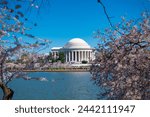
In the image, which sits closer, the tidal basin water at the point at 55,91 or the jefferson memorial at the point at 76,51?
the tidal basin water at the point at 55,91

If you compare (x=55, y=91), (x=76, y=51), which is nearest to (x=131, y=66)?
(x=55, y=91)

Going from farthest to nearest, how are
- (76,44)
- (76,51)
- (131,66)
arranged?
(76,44) < (76,51) < (131,66)

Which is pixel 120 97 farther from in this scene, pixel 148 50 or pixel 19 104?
pixel 19 104

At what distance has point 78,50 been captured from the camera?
345 feet

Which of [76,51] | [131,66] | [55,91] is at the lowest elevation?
[55,91]

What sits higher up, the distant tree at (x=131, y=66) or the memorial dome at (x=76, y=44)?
the memorial dome at (x=76, y=44)

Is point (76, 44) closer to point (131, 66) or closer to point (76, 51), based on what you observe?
point (76, 51)

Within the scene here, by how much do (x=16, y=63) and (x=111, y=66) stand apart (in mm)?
8231

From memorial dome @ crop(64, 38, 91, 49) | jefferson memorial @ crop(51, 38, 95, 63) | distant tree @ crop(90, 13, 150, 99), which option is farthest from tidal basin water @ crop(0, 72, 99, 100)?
memorial dome @ crop(64, 38, 91, 49)

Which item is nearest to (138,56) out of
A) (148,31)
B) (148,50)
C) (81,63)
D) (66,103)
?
(148,50)

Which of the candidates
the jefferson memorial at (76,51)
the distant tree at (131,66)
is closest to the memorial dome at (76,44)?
the jefferson memorial at (76,51)

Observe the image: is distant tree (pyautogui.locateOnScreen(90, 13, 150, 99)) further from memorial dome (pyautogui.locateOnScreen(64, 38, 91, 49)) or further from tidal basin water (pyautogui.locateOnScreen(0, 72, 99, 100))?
memorial dome (pyautogui.locateOnScreen(64, 38, 91, 49))

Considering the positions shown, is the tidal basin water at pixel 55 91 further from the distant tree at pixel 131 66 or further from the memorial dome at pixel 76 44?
Result: the memorial dome at pixel 76 44

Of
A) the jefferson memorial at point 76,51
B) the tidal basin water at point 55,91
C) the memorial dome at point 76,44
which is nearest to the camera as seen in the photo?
the tidal basin water at point 55,91
